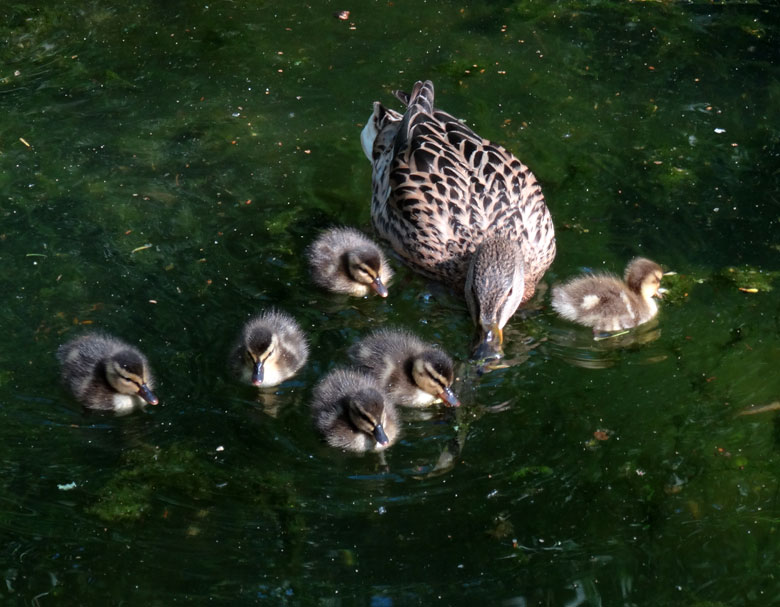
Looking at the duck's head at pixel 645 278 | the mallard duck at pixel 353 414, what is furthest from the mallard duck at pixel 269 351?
the duck's head at pixel 645 278

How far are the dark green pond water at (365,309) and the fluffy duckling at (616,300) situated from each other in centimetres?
12

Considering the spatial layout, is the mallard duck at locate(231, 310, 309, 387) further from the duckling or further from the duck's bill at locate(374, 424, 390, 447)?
the duck's bill at locate(374, 424, 390, 447)

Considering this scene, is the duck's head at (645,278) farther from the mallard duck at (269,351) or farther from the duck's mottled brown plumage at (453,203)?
the mallard duck at (269,351)

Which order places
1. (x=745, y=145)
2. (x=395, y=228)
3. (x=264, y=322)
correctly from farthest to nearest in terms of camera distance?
(x=745, y=145)
(x=395, y=228)
(x=264, y=322)

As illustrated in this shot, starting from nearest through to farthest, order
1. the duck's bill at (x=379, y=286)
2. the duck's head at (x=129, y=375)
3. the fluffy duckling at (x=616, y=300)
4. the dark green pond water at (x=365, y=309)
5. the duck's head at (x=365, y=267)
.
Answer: the dark green pond water at (x=365, y=309) < the duck's head at (x=129, y=375) < the fluffy duckling at (x=616, y=300) < the duck's head at (x=365, y=267) < the duck's bill at (x=379, y=286)

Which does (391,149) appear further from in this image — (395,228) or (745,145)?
(745,145)

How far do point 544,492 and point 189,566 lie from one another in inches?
62.3

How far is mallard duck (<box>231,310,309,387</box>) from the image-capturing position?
5.43 m

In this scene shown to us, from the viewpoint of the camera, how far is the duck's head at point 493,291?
573 cm

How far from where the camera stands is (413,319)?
6.16m

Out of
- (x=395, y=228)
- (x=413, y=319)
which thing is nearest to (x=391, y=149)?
(x=395, y=228)

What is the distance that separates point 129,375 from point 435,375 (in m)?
1.48

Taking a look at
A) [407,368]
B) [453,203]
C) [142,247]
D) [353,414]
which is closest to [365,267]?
[453,203]

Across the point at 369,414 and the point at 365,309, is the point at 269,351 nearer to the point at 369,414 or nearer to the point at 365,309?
the point at 369,414
